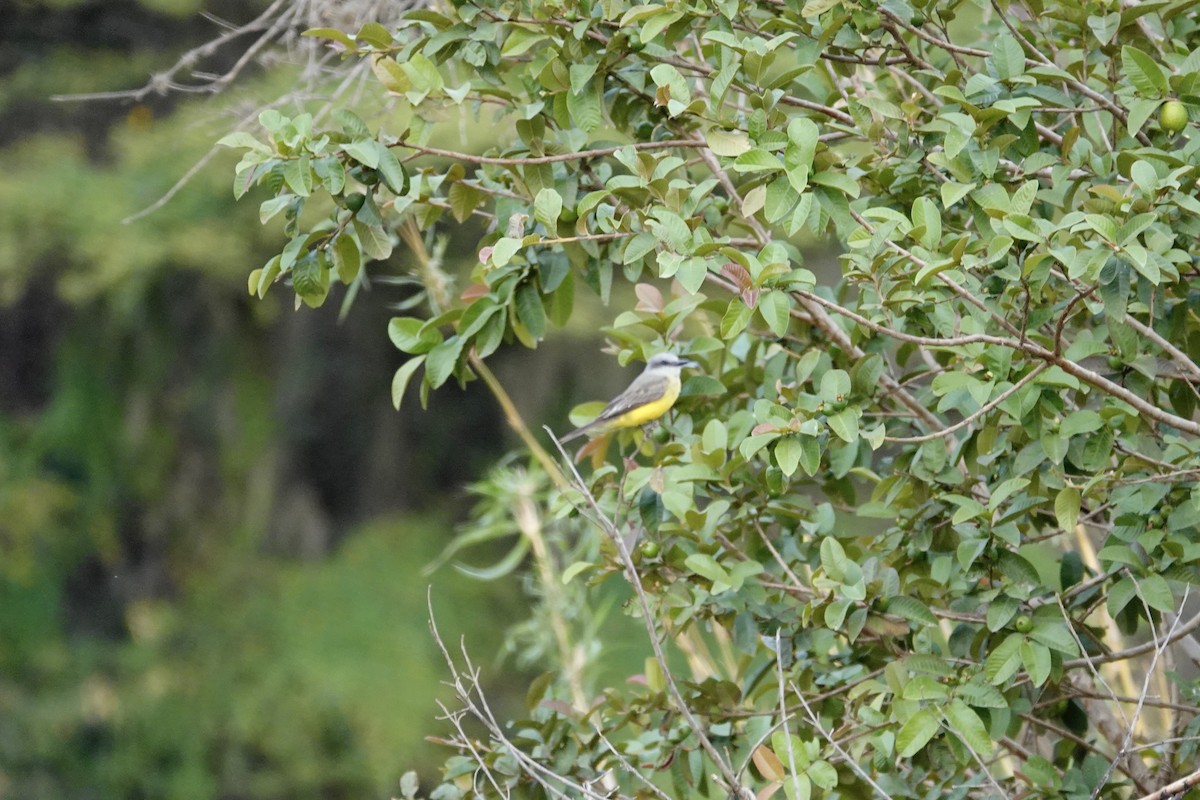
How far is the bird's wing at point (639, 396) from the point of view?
228cm

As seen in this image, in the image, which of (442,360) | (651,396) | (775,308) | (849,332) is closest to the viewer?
(775,308)

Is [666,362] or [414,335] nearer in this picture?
[414,335]

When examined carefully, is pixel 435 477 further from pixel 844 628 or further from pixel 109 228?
pixel 844 628

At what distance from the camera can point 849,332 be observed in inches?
82.1

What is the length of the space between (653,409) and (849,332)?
0.38 metres

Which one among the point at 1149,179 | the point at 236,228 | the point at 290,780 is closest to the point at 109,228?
the point at 236,228

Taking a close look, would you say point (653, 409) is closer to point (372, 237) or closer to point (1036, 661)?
point (372, 237)

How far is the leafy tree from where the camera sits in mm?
1548

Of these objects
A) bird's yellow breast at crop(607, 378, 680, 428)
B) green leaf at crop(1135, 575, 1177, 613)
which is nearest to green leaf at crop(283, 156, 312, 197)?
bird's yellow breast at crop(607, 378, 680, 428)

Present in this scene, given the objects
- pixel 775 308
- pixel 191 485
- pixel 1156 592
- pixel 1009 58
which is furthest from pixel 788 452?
pixel 191 485

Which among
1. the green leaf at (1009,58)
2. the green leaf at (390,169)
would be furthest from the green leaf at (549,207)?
the green leaf at (1009,58)

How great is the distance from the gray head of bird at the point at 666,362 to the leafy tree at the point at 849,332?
35mm

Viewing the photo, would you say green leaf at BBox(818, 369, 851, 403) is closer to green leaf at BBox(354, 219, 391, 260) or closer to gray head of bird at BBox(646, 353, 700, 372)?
gray head of bird at BBox(646, 353, 700, 372)

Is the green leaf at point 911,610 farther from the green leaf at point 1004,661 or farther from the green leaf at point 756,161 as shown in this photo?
the green leaf at point 756,161
